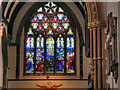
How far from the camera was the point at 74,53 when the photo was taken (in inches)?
816

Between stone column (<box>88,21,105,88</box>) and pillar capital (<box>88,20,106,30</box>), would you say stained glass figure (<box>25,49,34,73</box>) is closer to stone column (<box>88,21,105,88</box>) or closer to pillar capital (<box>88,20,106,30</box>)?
stone column (<box>88,21,105,88</box>)

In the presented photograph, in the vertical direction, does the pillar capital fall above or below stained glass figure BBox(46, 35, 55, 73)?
above

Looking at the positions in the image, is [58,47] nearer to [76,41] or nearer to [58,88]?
[76,41]

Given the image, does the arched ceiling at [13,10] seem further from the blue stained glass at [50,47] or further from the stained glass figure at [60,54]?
the blue stained glass at [50,47]

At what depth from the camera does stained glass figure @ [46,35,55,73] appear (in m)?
21.0

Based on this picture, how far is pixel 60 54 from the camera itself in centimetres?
2098

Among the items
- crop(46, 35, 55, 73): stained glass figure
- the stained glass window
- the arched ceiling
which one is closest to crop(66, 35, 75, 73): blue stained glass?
the stained glass window

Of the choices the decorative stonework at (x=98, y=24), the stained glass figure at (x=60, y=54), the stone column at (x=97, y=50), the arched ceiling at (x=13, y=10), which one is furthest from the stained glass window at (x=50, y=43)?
the decorative stonework at (x=98, y=24)

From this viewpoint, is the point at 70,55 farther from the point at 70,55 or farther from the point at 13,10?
the point at 13,10

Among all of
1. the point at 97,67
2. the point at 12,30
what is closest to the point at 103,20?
the point at 97,67

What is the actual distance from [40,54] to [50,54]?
59 centimetres

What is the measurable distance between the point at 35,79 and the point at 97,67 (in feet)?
25.1

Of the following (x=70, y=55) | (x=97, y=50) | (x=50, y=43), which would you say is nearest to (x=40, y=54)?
(x=50, y=43)

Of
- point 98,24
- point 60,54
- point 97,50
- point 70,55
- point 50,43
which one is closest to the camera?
point 98,24
